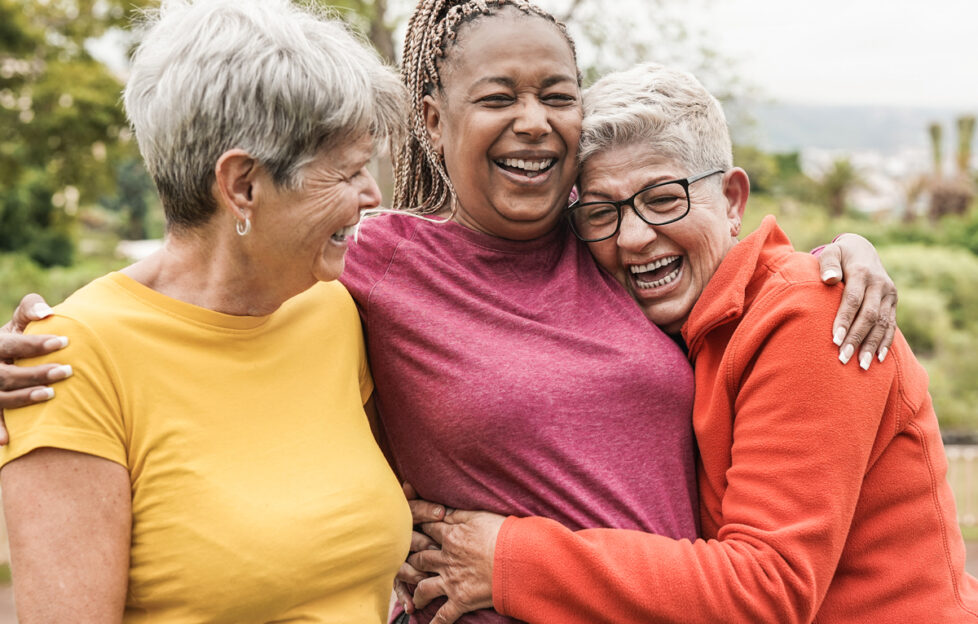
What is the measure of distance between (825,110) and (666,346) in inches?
5858

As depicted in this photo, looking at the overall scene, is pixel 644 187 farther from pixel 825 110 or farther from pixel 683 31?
pixel 825 110

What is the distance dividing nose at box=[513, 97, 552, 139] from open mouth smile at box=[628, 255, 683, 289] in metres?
0.43

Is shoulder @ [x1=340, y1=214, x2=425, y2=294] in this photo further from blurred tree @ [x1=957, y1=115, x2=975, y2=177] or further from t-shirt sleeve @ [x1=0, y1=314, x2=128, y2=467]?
blurred tree @ [x1=957, y1=115, x2=975, y2=177]

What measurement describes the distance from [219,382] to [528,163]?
94cm

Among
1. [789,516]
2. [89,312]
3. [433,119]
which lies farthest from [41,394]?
[789,516]

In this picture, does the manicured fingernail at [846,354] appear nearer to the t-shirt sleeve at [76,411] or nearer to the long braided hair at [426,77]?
the long braided hair at [426,77]

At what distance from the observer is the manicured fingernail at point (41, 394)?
5.17 feet

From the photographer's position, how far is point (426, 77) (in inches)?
92.7

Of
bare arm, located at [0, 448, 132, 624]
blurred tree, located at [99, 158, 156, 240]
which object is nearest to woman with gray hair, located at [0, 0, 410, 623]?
bare arm, located at [0, 448, 132, 624]

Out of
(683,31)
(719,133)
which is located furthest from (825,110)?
(719,133)

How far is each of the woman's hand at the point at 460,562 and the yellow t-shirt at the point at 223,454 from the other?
0.14 meters

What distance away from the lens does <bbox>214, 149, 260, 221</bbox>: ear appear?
1.73 m

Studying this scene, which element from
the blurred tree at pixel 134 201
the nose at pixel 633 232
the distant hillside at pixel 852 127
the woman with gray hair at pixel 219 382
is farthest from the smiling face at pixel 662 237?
the distant hillside at pixel 852 127

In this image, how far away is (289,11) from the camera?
6.17 ft
